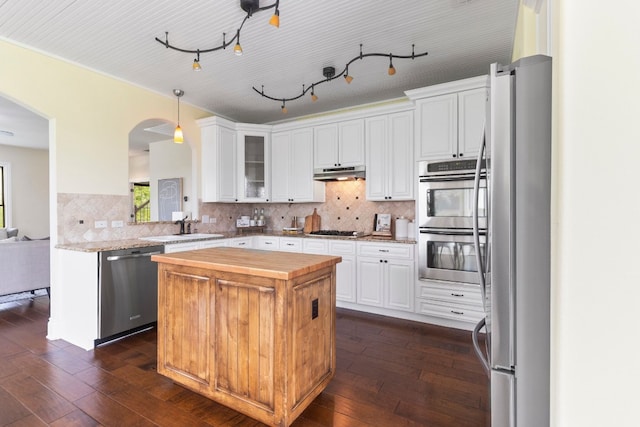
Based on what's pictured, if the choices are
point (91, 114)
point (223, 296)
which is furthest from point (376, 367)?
point (91, 114)

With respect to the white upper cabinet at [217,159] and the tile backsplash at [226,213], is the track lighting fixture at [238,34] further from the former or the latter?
the tile backsplash at [226,213]

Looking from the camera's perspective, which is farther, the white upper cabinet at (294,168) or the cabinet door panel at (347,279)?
the white upper cabinet at (294,168)

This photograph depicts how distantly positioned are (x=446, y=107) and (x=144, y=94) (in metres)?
3.64

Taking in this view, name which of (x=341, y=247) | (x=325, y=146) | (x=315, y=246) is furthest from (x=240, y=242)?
(x=325, y=146)

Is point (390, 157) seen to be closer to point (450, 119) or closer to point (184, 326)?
point (450, 119)

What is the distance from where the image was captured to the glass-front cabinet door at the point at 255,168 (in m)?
4.88

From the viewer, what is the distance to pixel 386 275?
3.72m

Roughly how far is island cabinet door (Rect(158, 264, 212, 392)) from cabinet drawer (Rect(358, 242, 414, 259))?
2.24m

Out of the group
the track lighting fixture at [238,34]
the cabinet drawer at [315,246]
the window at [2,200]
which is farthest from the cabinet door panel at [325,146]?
the window at [2,200]

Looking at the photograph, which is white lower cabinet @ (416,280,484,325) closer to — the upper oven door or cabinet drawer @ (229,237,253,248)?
the upper oven door

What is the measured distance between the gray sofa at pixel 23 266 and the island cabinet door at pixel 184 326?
317cm

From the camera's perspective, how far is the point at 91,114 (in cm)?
343

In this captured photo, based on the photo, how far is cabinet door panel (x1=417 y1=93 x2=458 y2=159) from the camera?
11.1 ft

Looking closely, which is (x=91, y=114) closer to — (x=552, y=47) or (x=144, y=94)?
(x=144, y=94)
